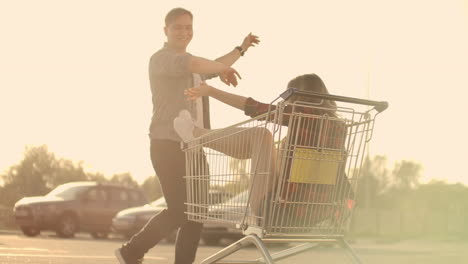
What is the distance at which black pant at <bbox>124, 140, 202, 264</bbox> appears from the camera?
5.56m

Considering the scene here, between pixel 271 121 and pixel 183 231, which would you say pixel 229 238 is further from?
pixel 271 121

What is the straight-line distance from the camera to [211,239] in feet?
59.9

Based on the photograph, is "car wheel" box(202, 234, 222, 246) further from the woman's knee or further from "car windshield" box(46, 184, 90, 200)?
the woman's knee

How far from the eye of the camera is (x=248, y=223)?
4645 millimetres

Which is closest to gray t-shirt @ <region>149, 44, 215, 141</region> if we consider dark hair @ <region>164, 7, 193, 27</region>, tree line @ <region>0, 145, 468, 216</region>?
dark hair @ <region>164, 7, 193, 27</region>

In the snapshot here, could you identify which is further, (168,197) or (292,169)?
(168,197)

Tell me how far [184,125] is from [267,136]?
92 centimetres

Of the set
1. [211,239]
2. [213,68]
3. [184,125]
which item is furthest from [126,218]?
[213,68]

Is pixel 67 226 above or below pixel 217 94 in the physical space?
below

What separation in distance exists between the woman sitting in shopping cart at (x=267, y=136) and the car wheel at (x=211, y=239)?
13.2 m

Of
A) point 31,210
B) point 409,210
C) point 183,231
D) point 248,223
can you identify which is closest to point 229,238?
point 31,210

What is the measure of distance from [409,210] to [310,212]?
43808mm

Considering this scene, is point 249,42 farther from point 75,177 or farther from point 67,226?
point 75,177

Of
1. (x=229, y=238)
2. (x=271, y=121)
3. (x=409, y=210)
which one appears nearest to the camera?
(x=271, y=121)
